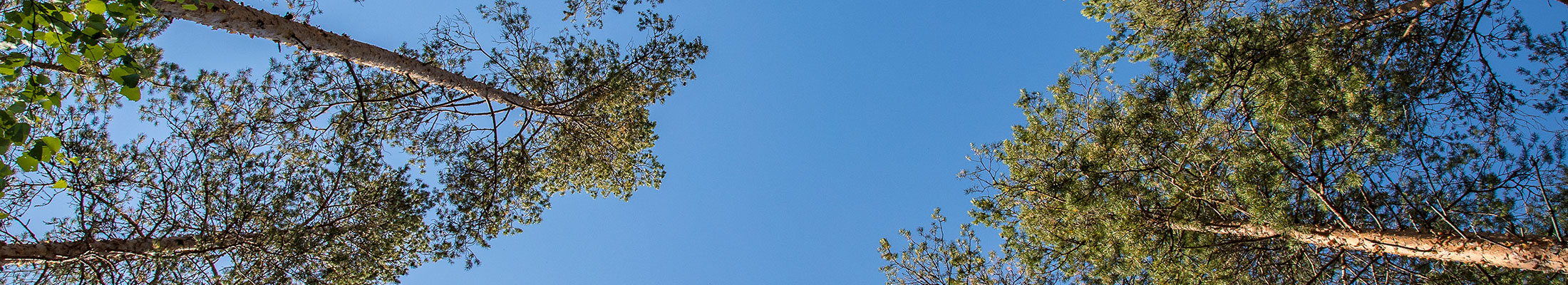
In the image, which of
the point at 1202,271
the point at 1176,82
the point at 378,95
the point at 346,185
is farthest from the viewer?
the point at 378,95

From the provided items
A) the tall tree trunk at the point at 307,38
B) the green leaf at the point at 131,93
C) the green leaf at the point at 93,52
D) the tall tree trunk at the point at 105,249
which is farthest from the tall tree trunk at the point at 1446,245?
the tall tree trunk at the point at 105,249

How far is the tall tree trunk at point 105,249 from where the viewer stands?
5.65m

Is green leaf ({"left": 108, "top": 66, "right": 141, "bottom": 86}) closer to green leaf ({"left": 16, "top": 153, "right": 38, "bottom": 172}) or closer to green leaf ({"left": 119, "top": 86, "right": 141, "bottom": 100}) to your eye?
green leaf ({"left": 119, "top": 86, "right": 141, "bottom": 100})

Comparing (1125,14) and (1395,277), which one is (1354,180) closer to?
(1395,277)

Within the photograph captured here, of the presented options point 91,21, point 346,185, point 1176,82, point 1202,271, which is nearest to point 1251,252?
point 1202,271

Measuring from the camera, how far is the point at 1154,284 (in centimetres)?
647

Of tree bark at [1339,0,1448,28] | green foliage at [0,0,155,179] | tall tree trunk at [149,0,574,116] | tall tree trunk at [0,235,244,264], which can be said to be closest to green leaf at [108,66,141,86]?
green foliage at [0,0,155,179]

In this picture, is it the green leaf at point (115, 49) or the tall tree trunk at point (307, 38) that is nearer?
the green leaf at point (115, 49)

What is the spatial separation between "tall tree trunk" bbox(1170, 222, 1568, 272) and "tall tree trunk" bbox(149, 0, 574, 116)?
7.60 m

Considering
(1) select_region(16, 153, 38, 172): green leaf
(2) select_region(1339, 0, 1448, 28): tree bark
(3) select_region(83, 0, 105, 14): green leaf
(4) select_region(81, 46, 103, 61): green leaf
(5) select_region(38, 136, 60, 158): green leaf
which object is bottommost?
(1) select_region(16, 153, 38, 172): green leaf

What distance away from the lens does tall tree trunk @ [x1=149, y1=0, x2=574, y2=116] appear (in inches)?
205

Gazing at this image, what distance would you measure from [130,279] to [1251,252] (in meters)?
10.8

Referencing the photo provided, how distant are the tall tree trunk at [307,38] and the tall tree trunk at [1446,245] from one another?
760 centimetres

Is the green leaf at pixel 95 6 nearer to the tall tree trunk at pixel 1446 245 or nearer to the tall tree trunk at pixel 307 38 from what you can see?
the tall tree trunk at pixel 307 38
